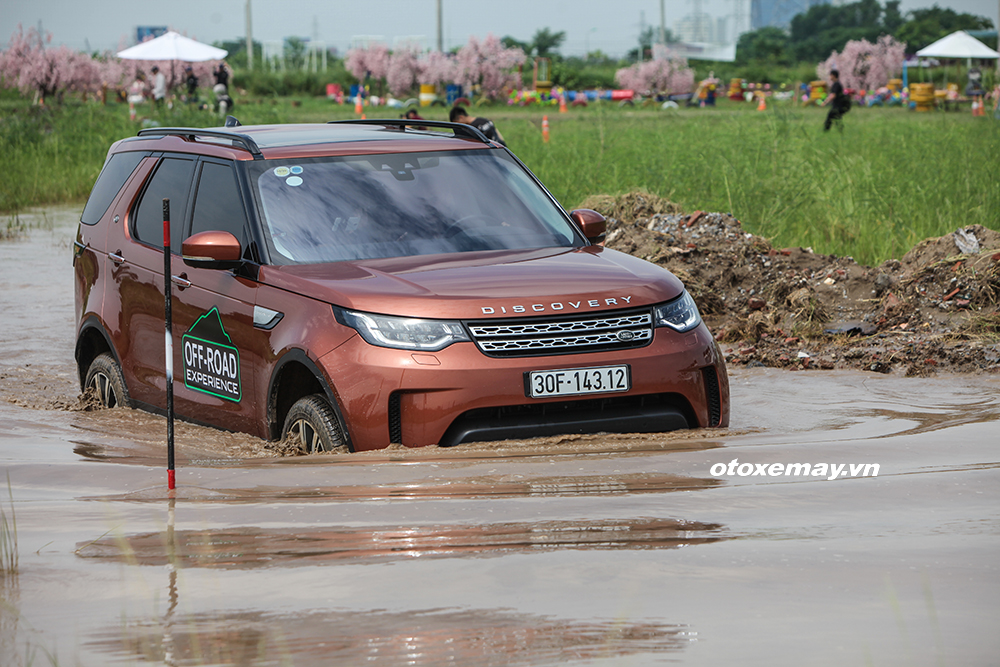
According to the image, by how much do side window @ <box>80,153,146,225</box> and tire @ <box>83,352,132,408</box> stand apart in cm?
86

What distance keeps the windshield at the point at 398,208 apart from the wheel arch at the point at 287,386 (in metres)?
0.57

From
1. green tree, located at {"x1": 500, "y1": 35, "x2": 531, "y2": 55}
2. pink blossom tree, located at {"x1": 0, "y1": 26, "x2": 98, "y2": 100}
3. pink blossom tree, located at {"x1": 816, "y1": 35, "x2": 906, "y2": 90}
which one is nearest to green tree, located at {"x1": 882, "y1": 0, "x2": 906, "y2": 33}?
green tree, located at {"x1": 500, "y1": 35, "x2": 531, "y2": 55}

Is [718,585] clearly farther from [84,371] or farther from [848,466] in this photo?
[84,371]

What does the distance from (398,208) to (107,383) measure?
7.17 ft

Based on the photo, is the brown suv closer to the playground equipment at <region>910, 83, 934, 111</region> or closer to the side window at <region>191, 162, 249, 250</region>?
the side window at <region>191, 162, 249, 250</region>

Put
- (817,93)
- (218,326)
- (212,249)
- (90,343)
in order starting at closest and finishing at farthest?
1. (212,249)
2. (218,326)
3. (90,343)
4. (817,93)

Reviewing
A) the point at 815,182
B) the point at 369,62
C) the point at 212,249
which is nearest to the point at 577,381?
the point at 212,249

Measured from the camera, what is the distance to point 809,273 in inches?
416

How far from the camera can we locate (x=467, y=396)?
491 centimetres

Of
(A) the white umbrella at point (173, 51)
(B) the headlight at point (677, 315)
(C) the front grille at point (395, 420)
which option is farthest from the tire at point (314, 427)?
(A) the white umbrella at point (173, 51)

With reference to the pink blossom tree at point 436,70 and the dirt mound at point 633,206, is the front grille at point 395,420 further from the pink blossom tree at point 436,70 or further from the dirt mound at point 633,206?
the pink blossom tree at point 436,70

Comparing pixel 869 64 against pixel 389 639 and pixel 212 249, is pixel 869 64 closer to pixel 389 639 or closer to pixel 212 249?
pixel 212 249

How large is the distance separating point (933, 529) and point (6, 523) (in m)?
2.87

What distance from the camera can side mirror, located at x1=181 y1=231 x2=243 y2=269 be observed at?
5625 millimetres
